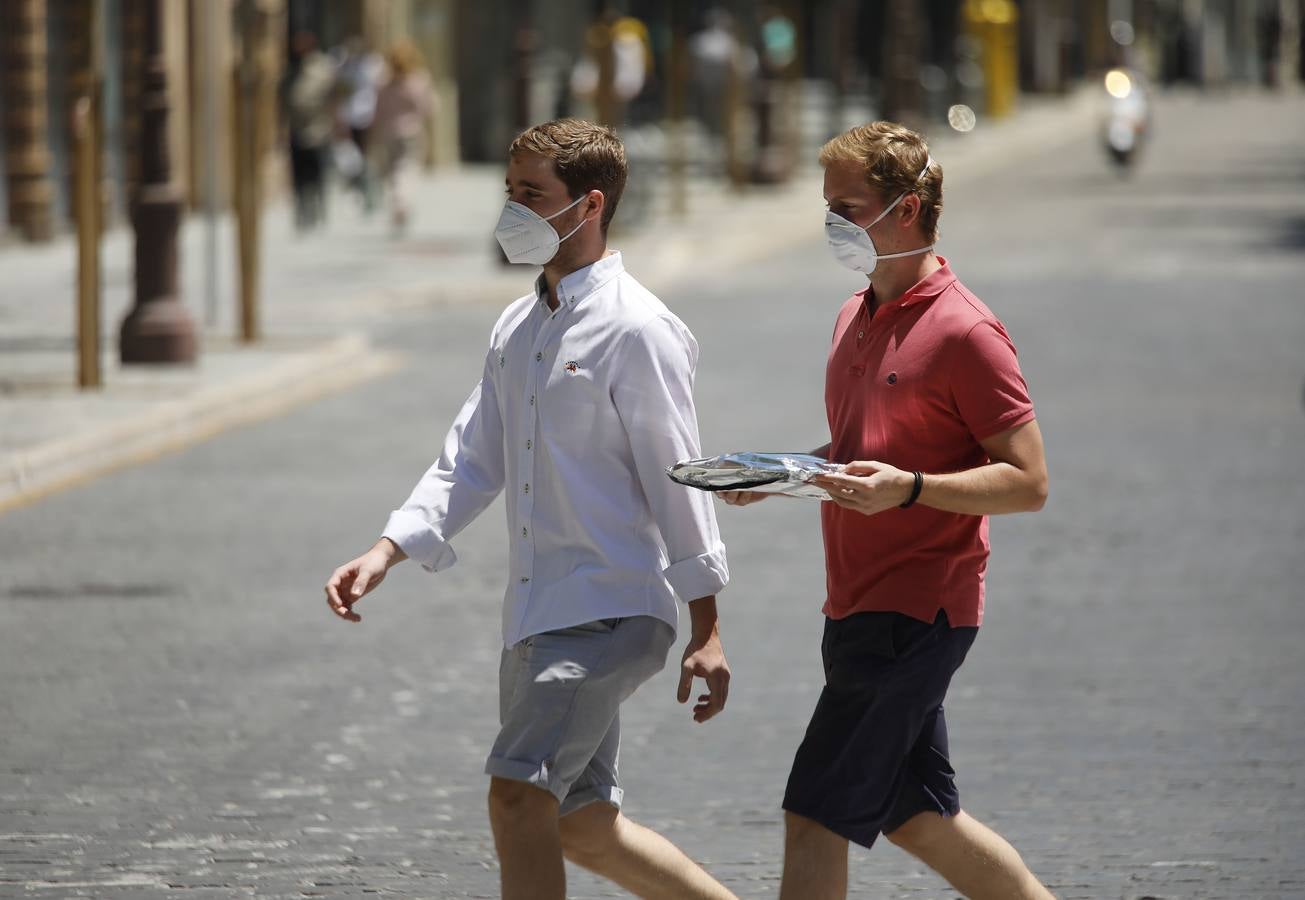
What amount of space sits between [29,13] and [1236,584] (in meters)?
20.3

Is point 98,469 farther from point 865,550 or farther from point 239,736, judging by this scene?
point 865,550

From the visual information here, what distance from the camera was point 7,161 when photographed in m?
26.8

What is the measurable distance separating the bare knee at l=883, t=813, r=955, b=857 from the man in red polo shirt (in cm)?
2

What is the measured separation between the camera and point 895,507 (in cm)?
422

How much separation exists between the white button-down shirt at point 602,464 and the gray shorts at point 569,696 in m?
0.04

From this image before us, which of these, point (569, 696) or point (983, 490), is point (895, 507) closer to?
point (983, 490)

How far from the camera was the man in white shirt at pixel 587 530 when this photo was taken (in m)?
4.33

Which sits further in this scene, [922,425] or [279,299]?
[279,299]

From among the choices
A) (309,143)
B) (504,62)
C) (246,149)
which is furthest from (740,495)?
(504,62)

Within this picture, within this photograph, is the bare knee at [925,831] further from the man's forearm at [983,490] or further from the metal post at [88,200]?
the metal post at [88,200]

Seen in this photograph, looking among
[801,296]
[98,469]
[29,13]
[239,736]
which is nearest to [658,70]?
[29,13]

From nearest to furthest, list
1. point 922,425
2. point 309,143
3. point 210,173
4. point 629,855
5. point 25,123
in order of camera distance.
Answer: point 922,425 → point 629,855 → point 210,173 → point 25,123 → point 309,143

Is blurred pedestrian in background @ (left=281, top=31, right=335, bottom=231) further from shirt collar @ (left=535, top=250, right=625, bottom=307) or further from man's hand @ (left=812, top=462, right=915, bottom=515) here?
man's hand @ (left=812, top=462, right=915, bottom=515)

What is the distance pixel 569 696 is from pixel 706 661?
0.24 meters
